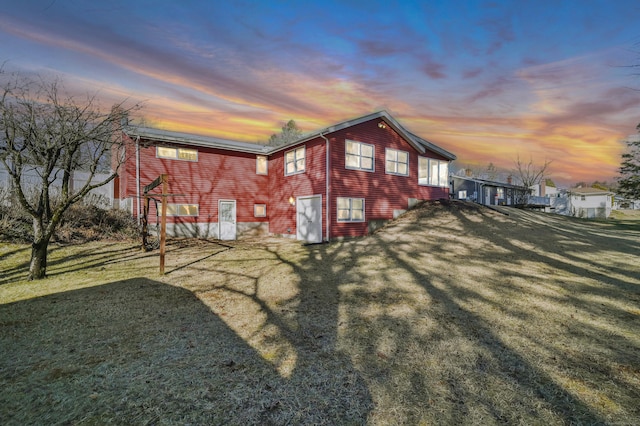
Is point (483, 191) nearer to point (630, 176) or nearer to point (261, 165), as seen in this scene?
point (630, 176)

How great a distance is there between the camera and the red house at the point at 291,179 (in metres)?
16.5

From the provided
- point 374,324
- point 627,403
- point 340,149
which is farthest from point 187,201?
point 627,403

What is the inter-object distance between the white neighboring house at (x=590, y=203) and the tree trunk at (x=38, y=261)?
61.1 metres

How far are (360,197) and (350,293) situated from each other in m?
10.00

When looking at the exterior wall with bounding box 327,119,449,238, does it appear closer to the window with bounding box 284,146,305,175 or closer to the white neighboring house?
the window with bounding box 284,146,305,175

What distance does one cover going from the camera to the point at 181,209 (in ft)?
59.3

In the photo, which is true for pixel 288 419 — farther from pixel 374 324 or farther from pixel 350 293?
pixel 350 293

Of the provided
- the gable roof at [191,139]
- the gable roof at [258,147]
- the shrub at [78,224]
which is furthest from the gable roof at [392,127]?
the shrub at [78,224]

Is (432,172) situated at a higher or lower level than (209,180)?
A: higher

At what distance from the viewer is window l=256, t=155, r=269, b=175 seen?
2084cm

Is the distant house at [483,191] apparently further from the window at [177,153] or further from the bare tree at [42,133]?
the bare tree at [42,133]

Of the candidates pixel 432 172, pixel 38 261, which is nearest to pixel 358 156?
pixel 432 172

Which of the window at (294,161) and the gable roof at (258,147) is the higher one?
the gable roof at (258,147)

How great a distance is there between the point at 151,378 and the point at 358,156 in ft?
49.6
